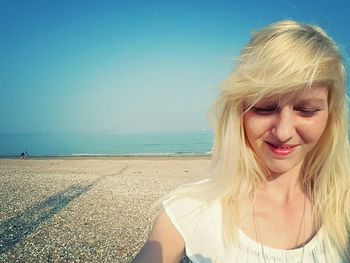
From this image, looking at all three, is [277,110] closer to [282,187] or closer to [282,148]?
[282,148]

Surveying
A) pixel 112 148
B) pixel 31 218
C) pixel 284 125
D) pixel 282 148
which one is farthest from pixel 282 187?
pixel 112 148

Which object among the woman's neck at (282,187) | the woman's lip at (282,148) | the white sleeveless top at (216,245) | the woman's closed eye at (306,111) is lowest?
the white sleeveless top at (216,245)

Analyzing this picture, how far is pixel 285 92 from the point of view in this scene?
7.02 ft

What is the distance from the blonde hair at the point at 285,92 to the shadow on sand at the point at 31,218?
7436mm

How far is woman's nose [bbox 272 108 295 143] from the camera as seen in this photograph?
7.09ft

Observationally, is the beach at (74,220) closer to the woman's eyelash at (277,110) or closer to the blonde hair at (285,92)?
the blonde hair at (285,92)

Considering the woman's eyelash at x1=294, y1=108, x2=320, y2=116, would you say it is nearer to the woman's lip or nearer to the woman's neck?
the woman's lip

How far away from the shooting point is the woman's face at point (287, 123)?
2158mm

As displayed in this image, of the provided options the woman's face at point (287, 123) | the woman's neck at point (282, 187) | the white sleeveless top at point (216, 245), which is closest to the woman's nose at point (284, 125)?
the woman's face at point (287, 123)

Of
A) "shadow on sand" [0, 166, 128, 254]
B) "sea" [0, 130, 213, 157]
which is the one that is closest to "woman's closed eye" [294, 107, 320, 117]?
"shadow on sand" [0, 166, 128, 254]

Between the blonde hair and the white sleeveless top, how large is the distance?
0.07 metres

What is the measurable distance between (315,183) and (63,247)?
723cm

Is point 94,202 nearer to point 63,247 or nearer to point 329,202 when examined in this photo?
point 63,247

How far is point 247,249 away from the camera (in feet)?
7.01
